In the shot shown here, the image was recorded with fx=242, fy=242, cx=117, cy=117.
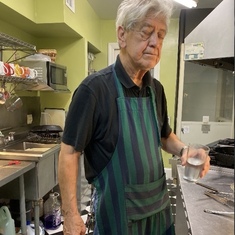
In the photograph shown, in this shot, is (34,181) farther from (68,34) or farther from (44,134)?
(68,34)

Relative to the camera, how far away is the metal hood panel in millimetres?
865

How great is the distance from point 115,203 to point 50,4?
6.45ft

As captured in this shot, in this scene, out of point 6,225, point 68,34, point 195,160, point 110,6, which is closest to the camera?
point 195,160

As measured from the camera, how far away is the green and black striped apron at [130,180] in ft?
3.08

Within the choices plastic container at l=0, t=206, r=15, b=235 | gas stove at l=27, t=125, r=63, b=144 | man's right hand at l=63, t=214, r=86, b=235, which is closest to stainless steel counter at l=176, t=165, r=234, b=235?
man's right hand at l=63, t=214, r=86, b=235

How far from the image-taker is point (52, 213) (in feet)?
7.54

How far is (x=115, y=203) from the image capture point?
948mm

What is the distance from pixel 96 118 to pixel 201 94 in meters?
2.64

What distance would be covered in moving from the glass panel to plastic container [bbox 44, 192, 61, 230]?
188cm

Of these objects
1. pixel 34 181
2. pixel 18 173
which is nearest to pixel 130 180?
pixel 18 173

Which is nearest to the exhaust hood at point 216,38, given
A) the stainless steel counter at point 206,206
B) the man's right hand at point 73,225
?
the stainless steel counter at point 206,206

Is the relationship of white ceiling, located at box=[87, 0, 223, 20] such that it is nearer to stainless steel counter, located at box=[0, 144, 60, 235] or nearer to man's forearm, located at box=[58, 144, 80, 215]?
stainless steel counter, located at box=[0, 144, 60, 235]

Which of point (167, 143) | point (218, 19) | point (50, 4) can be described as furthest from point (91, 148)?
point (50, 4)

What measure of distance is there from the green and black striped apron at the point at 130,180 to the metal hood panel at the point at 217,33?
0.38 metres
